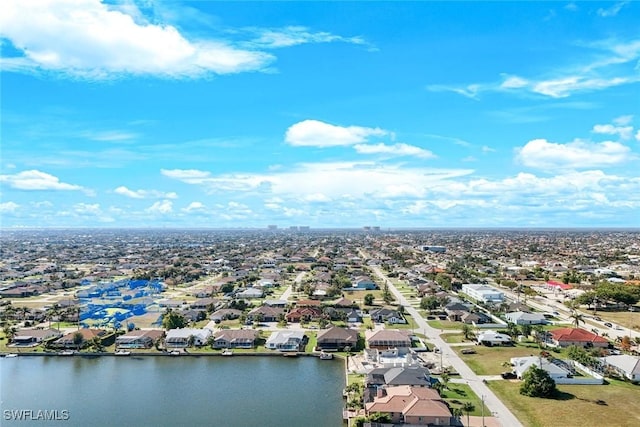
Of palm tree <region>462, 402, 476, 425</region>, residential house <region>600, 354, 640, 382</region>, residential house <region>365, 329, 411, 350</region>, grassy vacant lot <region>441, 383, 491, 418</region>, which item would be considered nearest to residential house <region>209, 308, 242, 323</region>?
residential house <region>365, 329, 411, 350</region>

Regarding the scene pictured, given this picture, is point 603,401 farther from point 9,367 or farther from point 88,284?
point 88,284

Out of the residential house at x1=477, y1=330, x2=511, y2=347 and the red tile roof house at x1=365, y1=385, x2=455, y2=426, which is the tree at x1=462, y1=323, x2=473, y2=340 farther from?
the red tile roof house at x1=365, y1=385, x2=455, y2=426

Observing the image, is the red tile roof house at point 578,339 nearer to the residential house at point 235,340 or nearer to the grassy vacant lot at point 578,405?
the grassy vacant lot at point 578,405

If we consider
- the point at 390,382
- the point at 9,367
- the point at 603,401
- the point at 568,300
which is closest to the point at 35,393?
the point at 9,367

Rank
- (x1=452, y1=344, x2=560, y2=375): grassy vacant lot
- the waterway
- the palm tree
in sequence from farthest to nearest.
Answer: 1. (x1=452, y1=344, x2=560, y2=375): grassy vacant lot
2. the waterway
3. the palm tree

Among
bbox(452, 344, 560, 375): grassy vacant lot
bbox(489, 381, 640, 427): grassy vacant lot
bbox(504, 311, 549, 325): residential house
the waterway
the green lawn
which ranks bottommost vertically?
the waterway

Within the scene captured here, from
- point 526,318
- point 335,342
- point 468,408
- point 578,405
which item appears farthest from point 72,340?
point 526,318
